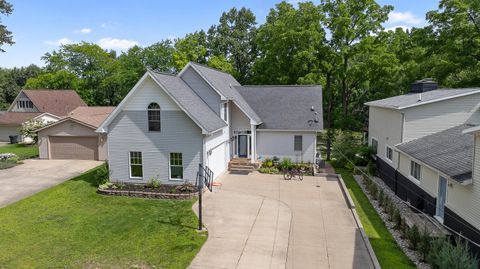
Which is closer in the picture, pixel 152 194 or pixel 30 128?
pixel 152 194

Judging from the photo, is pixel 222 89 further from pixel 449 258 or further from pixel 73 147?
pixel 449 258

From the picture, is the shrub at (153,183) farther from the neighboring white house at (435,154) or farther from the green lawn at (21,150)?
the green lawn at (21,150)

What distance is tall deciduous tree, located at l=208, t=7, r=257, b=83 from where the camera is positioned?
50.8 metres

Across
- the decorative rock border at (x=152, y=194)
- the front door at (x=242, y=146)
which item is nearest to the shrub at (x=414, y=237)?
the decorative rock border at (x=152, y=194)

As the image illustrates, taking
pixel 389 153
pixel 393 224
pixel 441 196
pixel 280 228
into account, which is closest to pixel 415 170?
pixel 441 196

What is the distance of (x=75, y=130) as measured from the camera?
29000mm

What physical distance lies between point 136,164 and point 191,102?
16.2 ft

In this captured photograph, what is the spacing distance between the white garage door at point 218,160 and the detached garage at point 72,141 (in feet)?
36.9

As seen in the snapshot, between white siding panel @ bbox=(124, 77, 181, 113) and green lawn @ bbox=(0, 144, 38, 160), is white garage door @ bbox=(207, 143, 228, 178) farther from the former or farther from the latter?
green lawn @ bbox=(0, 144, 38, 160)

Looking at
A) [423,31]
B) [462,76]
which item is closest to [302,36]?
[423,31]

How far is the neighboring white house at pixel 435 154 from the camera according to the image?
12.1 metres

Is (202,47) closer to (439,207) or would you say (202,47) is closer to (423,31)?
(423,31)

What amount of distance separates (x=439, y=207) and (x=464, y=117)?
23.5ft

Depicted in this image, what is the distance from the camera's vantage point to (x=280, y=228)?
1443 centimetres
